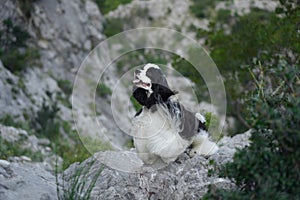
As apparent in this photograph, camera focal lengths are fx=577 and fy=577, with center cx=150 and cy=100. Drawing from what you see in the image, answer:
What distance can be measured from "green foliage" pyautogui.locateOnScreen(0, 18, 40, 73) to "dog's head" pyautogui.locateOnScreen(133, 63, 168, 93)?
12360 mm

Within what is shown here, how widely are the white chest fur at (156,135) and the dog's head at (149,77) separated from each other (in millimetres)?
233

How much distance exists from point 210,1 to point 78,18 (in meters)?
23.7

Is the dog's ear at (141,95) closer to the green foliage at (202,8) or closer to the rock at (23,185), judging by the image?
the rock at (23,185)

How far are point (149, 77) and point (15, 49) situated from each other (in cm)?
1389

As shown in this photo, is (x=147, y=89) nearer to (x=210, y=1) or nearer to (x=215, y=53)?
(x=215, y=53)

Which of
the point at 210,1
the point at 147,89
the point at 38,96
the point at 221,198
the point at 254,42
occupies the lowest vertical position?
the point at 38,96

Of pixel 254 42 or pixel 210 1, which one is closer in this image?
pixel 254 42

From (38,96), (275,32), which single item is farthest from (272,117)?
(38,96)

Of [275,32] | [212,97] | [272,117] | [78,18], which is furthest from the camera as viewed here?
[78,18]

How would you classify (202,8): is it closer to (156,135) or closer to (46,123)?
(46,123)

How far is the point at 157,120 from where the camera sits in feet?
17.8

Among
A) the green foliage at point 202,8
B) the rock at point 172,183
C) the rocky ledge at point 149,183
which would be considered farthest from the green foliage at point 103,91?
the green foliage at point 202,8

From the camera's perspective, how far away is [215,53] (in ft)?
61.7

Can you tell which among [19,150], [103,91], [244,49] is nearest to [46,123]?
[19,150]
